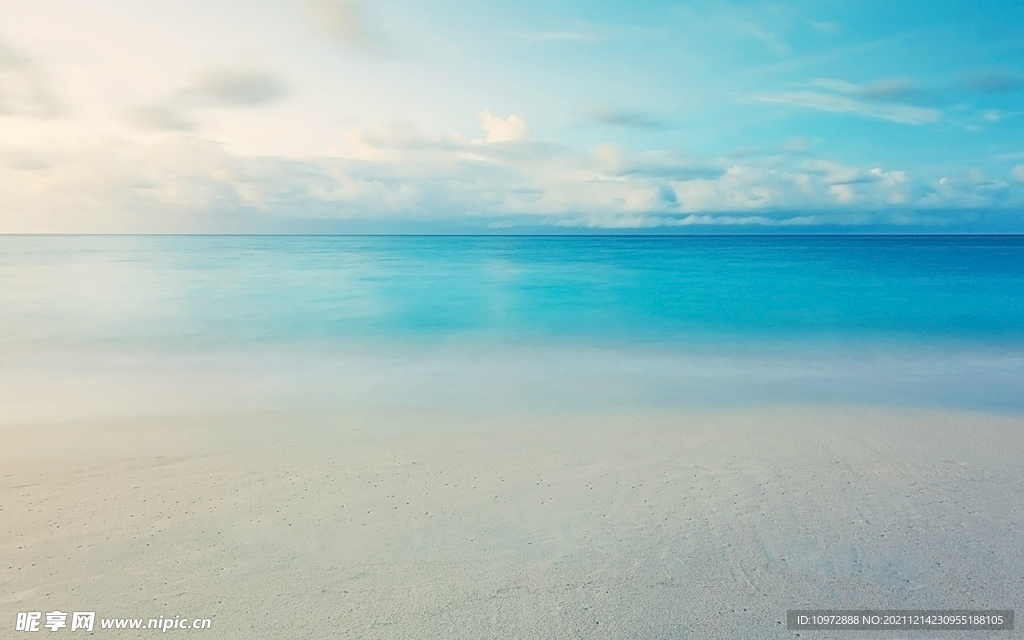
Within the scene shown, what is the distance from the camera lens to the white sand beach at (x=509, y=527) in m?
3.94

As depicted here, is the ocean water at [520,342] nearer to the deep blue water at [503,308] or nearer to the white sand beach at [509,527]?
the deep blue water at [503,308]

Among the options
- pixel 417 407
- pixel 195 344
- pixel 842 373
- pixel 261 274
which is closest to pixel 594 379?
pixel 417 407

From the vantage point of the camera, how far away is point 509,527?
4.93 m

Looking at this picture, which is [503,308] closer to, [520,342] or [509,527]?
[520,342]

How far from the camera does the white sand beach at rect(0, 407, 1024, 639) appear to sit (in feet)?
12.9

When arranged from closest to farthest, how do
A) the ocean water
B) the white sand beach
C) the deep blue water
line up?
the white sand beach < the ocean water < the deep blue water

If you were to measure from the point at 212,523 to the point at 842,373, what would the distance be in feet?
35.3

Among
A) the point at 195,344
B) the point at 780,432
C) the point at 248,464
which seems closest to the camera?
the point at 248,464

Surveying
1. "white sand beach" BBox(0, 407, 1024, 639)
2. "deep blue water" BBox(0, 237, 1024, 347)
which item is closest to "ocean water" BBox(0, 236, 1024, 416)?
"deep blue water" BBox(0, 237, 1024, 347)

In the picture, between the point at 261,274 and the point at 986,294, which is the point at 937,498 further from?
the point at 261,274

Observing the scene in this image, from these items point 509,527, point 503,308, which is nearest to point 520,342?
point 503,308

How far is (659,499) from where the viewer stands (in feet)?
17.8

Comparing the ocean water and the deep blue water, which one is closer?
the ocean water

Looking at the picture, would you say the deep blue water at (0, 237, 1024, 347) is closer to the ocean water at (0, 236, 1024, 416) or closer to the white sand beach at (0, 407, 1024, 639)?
the ocean water at (0, 236, 1024, 416)
